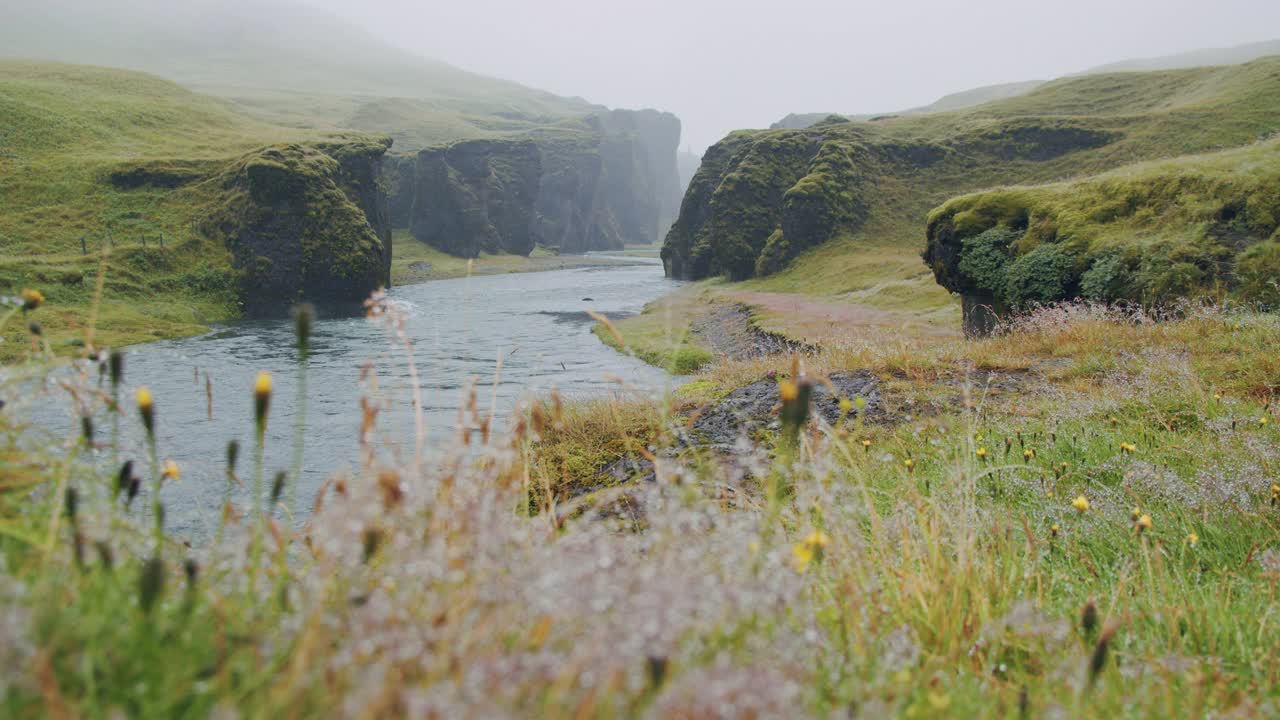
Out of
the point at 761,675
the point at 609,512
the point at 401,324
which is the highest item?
the point at 401,324

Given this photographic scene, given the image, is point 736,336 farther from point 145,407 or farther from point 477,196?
point 477,196

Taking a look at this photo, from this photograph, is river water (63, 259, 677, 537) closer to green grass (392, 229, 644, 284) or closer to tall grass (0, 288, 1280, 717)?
tall grass (0, 288, 1280, 717)

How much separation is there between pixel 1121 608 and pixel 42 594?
12.5ft

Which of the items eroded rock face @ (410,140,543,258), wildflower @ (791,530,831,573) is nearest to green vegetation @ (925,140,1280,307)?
wildflower @ (791,530,831,573)

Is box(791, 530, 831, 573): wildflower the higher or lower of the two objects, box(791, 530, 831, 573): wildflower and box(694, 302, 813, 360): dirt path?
the higher

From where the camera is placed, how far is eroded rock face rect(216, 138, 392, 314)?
5012 cm

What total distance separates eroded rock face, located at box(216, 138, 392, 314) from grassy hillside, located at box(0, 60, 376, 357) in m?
1.57

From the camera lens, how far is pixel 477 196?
146m

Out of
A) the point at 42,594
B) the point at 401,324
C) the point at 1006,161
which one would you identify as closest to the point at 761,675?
the point at 42,594

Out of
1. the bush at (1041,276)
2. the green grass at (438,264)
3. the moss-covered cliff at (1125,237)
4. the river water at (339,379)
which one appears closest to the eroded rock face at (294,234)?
the river water at (339,379)

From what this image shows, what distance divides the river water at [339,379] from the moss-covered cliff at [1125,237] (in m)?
10.6

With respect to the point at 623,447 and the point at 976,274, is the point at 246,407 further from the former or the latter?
the point at 976,274

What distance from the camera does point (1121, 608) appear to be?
3035 millimetres

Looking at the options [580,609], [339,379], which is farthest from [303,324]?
[339,379]
